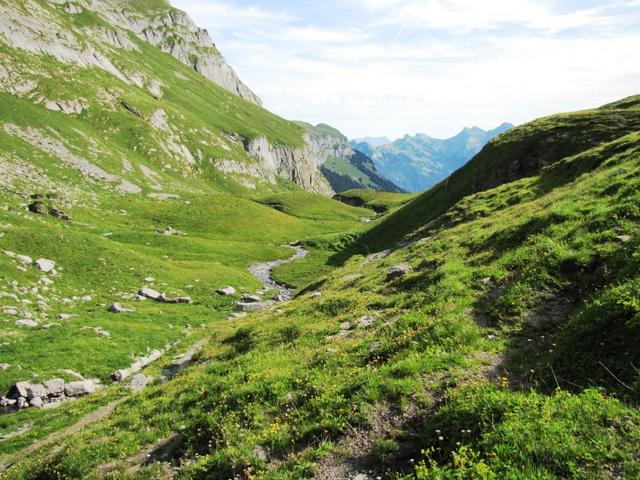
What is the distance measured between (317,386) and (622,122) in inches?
2899

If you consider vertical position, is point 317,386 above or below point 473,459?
below

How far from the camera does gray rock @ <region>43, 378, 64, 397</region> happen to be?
23.2m

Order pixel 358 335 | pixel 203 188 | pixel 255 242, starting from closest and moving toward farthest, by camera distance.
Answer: pixel 358 335, pixel 255 242, pixel 203 188

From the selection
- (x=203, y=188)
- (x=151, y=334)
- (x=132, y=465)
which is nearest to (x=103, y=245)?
(x=151, y=334)

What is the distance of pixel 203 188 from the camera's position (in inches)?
5999

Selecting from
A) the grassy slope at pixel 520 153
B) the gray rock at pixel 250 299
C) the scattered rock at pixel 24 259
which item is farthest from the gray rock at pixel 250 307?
the grassy slope at pixel 520 153

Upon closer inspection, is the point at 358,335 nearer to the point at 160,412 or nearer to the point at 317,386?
the point at 317,386

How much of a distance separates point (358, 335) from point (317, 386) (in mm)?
4663

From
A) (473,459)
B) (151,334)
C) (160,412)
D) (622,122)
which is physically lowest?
(151,334)

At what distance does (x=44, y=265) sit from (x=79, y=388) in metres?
20.0

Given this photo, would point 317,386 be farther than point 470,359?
Yes

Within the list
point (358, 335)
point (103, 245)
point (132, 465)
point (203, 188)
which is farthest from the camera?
point (203, 188)

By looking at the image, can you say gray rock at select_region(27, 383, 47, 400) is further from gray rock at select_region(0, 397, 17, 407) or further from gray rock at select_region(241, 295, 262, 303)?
gray rock at select_region(241, 295, 262, 303)

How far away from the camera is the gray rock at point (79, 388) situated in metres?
23.8
